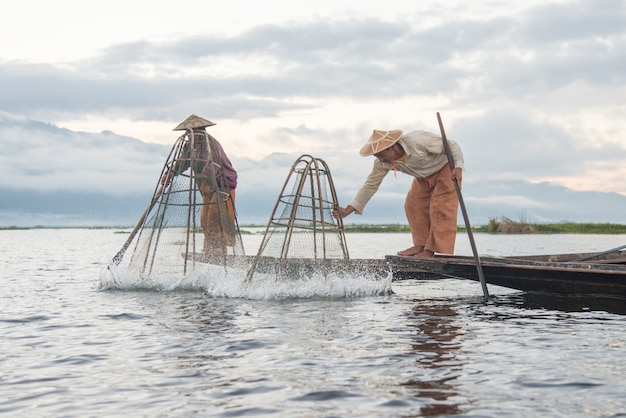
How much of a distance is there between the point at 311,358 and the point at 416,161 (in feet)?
14.2

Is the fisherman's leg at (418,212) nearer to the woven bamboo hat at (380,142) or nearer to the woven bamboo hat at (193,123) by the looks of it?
the woven bamboo hat at (380,142)

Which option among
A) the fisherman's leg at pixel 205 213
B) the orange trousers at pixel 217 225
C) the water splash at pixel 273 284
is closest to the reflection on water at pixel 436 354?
the water splash at pixel 273 284

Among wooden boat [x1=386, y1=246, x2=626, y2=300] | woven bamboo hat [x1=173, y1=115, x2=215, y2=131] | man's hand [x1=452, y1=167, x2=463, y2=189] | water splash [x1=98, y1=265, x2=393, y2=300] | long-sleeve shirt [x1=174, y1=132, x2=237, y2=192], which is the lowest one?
water splash [x1=98, y1=265, x2=393, y2=300]

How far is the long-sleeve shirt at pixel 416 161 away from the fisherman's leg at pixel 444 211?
158 millimetres

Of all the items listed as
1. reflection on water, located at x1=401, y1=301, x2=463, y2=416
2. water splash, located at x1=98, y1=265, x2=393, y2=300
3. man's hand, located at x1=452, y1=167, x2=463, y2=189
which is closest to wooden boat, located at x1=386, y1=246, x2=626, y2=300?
water splash, located at x1=98, y1=265, x2=393, y2=300

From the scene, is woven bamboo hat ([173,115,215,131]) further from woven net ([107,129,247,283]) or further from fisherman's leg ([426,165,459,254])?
fisherman's leg ([426,165,459,254])

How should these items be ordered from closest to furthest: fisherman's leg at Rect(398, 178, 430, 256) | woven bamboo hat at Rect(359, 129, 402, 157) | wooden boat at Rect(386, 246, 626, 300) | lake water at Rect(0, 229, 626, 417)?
lake water at Rect(0, 229, 626, 417)
wooden boat at Rect(386, 246, 626, 300)
woven bamboo hat at Rect(359, 129, 402, 157)
fisherman's leg at Rect(398, 178, 430, 256)

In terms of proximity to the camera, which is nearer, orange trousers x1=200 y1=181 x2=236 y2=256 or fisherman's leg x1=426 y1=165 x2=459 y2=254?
fisherman's leg x1=426 y1=165 x2=459 y2=254

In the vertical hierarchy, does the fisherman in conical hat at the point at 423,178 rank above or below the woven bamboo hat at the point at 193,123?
below

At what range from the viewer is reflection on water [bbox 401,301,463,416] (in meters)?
4.16

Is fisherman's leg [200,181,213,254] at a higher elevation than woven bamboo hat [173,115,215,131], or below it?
below

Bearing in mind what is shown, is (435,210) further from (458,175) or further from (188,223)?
(188,223)

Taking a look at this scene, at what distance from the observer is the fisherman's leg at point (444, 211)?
9188 mm

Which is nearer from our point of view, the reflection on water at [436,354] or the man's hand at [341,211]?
the reflection on water at [436,354]
